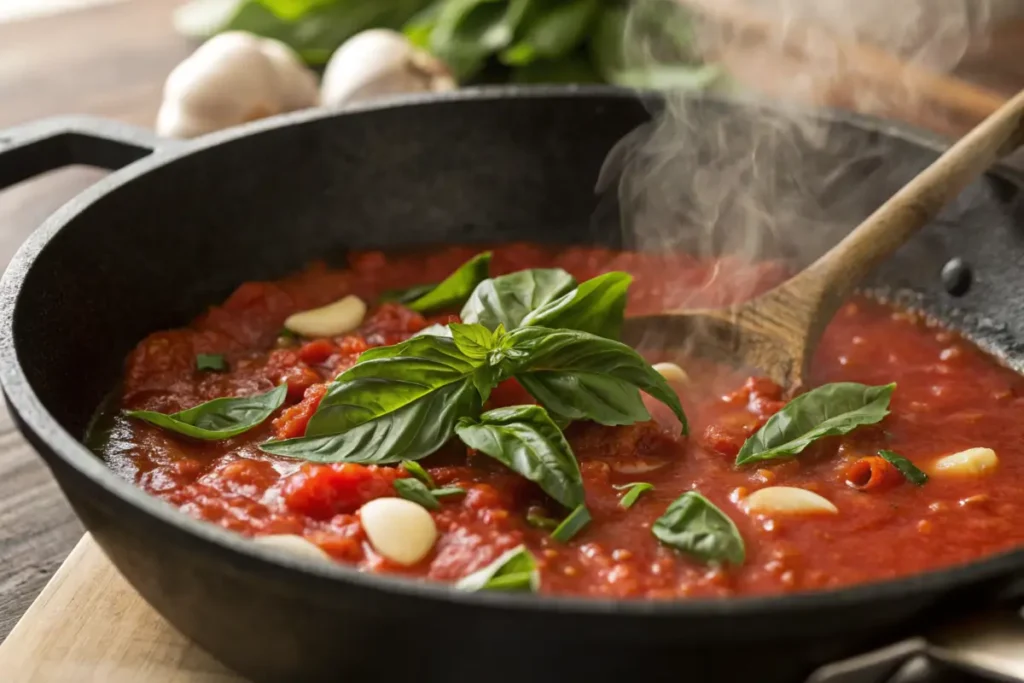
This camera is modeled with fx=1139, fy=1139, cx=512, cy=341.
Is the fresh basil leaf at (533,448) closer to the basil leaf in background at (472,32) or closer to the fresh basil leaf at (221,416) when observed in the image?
the fresh basil leaf at (221,416)

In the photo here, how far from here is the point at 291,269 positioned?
2.64 m

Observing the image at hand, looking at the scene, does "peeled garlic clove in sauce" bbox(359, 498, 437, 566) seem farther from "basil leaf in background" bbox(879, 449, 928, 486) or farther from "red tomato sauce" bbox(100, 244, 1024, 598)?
"basil leaf in background" bbox(879, 449, 928, 486)

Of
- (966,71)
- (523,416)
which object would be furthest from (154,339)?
(966,71)

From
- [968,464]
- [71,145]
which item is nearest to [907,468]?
[968,464]

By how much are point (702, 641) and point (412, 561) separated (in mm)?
610

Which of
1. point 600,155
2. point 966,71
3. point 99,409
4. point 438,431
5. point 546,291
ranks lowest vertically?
point 99,409

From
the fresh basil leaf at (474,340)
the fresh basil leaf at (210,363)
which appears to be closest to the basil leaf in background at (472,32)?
the fresh basil leaf at (210,363)

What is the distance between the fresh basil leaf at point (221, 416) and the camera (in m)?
1.99

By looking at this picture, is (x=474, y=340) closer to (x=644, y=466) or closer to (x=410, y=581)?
(x=644, y=466)

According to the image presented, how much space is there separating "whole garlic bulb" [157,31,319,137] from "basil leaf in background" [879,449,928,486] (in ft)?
6.79

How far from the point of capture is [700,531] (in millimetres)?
1659

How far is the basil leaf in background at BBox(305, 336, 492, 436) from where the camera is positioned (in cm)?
185

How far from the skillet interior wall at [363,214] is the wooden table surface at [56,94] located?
7.5 inches

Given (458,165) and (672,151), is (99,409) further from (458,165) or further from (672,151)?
(672,151)
